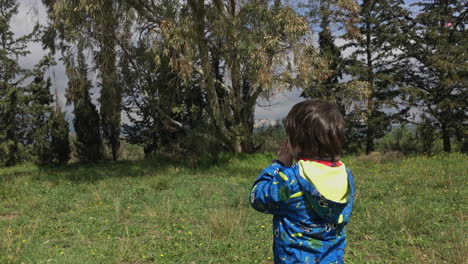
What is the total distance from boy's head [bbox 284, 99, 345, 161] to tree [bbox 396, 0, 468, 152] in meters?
15.3

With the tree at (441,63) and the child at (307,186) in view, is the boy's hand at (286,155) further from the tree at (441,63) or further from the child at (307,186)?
the tree at (441,63)

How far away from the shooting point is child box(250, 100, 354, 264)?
1.58m

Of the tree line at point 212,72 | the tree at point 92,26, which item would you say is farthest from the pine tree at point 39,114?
the tree at point 92,26

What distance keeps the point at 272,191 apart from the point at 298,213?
0.16m

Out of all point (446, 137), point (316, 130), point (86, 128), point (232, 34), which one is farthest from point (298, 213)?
point (446, 137)

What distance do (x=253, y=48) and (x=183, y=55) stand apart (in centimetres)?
180

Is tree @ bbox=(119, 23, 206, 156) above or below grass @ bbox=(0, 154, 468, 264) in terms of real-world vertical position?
above

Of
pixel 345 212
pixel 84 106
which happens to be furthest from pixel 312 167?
pixel 84 106

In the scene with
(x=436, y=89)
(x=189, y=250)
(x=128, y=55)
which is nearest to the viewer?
(x=189, y=250)

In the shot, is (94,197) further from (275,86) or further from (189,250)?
(275,86)

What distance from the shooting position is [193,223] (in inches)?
199

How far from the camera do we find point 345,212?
5.76 ft


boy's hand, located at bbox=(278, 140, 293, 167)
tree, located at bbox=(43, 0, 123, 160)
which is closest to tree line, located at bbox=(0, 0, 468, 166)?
tree, located at bbox=(43, 0, 123, 160)

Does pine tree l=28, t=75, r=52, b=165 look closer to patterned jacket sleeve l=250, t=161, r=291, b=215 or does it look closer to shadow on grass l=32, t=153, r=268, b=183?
shadow on grass l=32, t=153, r=268, b=183
